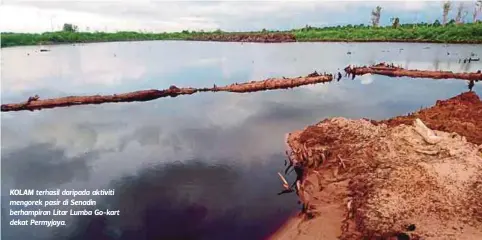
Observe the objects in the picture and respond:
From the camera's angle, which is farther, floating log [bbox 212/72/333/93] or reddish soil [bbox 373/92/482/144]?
floating log [bbox 212/72/333/93]

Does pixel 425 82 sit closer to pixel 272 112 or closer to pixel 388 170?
pixel 272 112

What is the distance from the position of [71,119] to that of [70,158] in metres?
5.30

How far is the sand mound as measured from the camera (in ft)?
23.6

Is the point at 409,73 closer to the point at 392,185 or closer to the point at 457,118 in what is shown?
the point at 457,118

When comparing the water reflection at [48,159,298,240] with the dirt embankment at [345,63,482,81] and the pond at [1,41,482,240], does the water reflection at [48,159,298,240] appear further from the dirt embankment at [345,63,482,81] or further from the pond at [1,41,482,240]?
the dirt embankment at [345,63,482,81]

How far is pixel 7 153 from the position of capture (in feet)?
40.4

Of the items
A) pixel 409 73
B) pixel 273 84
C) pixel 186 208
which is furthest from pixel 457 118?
pixel 409 73

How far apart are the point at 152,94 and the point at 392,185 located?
1495cm

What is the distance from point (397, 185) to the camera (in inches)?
325

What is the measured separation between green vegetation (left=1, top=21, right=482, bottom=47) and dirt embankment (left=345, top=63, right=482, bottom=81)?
24334 millimetres

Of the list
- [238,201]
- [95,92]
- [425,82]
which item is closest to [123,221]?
[238,201]

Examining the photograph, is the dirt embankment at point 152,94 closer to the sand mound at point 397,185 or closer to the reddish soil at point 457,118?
the reddish soil at point 457,118

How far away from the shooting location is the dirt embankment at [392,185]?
7227 mm

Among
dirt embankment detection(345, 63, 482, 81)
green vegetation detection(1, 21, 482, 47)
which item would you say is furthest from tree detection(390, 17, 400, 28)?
dirt embankment detection(345, 63, 482, 81)
